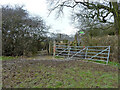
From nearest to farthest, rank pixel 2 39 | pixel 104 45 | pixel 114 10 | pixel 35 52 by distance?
pixel 104 45 < pixel 114 10 < pixel 2 39 < pixel 35 52

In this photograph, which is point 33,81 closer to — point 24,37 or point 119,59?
point 119,59

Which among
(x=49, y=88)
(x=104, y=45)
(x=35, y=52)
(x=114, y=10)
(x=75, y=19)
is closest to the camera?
(x=49, y=88)

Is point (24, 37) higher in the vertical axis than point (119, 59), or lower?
higher

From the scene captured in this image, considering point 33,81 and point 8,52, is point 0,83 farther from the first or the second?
point 8,52

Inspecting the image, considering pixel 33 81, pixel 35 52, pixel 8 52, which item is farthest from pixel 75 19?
pixel 33 81

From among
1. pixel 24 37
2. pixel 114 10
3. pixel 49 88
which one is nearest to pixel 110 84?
pixel 49 88

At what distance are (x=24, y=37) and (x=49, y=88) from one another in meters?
9.44

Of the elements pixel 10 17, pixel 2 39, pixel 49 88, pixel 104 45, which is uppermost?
pixel 10 17

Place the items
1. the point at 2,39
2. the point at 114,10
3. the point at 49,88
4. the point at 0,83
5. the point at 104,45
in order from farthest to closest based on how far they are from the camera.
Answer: the point at 2,39 < the point at 114,10 < the point at 104,45 < the point at 0,83 < the point at 49,88

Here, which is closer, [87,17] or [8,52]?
[8,52]

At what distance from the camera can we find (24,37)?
39.6 ft

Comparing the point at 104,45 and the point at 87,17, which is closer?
the point at 104,45

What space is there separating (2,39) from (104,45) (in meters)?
8.83

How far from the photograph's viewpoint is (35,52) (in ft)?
43.1
